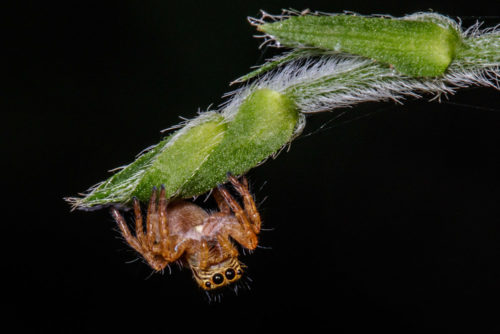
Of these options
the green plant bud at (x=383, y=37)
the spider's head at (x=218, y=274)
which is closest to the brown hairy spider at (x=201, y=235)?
the spider's head at (x=218, y=274)

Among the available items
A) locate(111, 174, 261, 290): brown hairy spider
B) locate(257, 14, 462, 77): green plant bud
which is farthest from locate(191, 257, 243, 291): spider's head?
locate(257, 14, 462, 77): green plant bud

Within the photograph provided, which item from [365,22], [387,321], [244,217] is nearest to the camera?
[365,22]

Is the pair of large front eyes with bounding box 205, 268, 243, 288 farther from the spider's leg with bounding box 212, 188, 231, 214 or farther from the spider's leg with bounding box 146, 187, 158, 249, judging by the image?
the spider's leg with bounding box 146, 187, 158, 249

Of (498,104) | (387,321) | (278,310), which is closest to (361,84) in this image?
(498,104)

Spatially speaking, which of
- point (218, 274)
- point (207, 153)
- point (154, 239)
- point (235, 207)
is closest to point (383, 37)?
point (207, 153)

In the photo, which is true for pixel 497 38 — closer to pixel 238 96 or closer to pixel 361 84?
pixel 361 84

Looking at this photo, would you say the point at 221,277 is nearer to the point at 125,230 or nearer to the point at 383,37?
the point at 125,230
